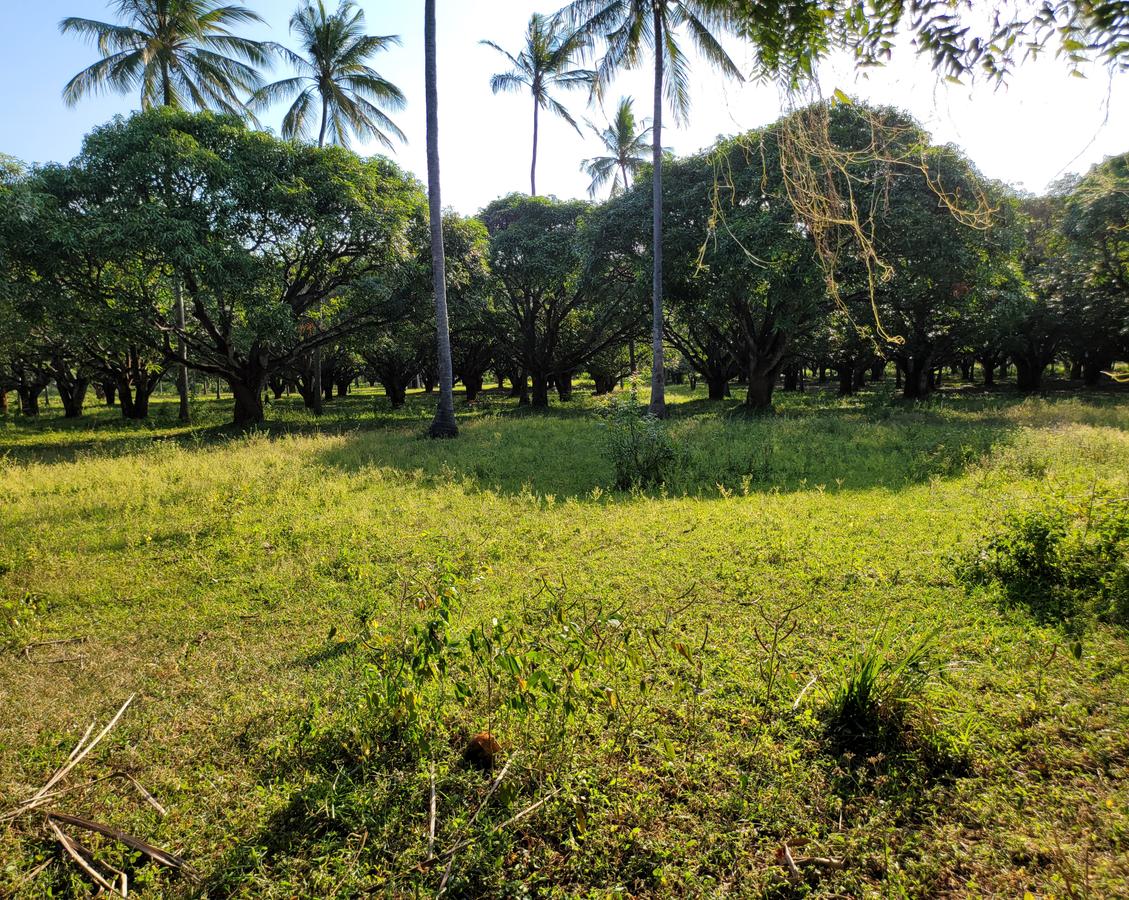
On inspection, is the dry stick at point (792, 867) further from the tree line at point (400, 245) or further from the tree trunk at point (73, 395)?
the tree trunk at point (73, 395)

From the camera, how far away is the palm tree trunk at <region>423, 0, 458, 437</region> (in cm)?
1241

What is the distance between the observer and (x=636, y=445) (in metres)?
8.65

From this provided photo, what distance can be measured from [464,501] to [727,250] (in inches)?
440

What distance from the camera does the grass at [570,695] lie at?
7.31ft

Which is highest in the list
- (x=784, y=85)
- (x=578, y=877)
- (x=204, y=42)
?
(x=204, y=42)

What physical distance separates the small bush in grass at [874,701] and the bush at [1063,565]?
5.73ft

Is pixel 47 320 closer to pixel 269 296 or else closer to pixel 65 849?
pixel 269 296

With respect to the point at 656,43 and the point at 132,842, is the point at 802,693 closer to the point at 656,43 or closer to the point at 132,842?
the point at 132,842

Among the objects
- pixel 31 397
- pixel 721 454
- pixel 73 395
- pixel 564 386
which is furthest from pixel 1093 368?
pixel 31 397

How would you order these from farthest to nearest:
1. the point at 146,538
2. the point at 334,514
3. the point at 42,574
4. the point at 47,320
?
the point at 47,320, the point at 334,514, the point at 146,538, the point at 42,574

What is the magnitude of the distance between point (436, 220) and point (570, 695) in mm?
12875

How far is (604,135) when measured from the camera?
26359 millimetres

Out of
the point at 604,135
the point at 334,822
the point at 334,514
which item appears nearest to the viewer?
the point at 334,822

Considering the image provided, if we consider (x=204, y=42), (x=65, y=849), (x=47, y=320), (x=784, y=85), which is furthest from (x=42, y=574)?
(x=204, y=42)
